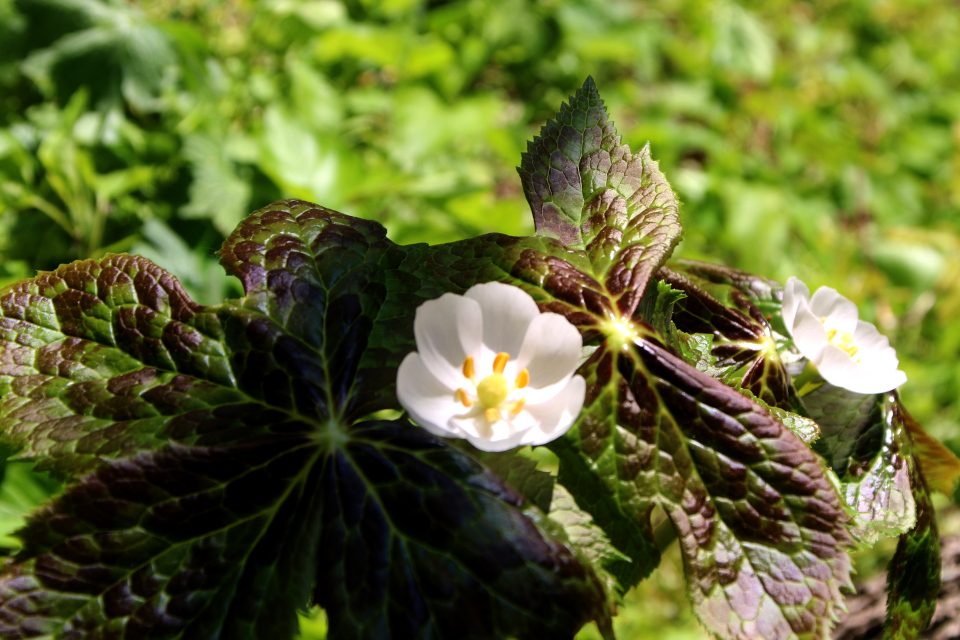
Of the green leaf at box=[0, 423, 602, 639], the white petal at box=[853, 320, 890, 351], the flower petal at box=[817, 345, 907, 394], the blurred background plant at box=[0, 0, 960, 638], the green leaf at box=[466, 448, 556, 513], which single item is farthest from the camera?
A: the blurred background plant at box=[0, 0, 960, 638]

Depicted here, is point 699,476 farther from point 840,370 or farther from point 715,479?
point 840,370

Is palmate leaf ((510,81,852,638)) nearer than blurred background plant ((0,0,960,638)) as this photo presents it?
Yes

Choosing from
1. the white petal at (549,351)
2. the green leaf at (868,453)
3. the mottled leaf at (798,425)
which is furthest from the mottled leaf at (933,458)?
the white petal at (549,351)

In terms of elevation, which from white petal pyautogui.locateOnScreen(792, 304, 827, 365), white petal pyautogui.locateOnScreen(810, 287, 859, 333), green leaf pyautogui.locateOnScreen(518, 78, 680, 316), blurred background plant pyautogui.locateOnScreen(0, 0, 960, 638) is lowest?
white petal pyautogui.locateOnScreen(792, 304, 827, 365)

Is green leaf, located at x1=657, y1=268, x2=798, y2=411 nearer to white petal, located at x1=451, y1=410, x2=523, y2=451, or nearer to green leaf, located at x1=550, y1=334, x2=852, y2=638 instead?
green leaf, located at x1=550, y1=334, x2=852, y2=638

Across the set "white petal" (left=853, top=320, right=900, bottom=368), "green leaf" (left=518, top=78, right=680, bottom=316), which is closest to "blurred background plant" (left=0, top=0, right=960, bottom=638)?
"green leaf" (left=518, top=78, right=680, bottom=316)

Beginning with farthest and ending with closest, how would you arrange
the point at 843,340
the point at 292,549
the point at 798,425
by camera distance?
the point at 843,340
the point at 798,425
the point at 292,549

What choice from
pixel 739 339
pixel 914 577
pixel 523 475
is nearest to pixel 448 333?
pixel 523 475
